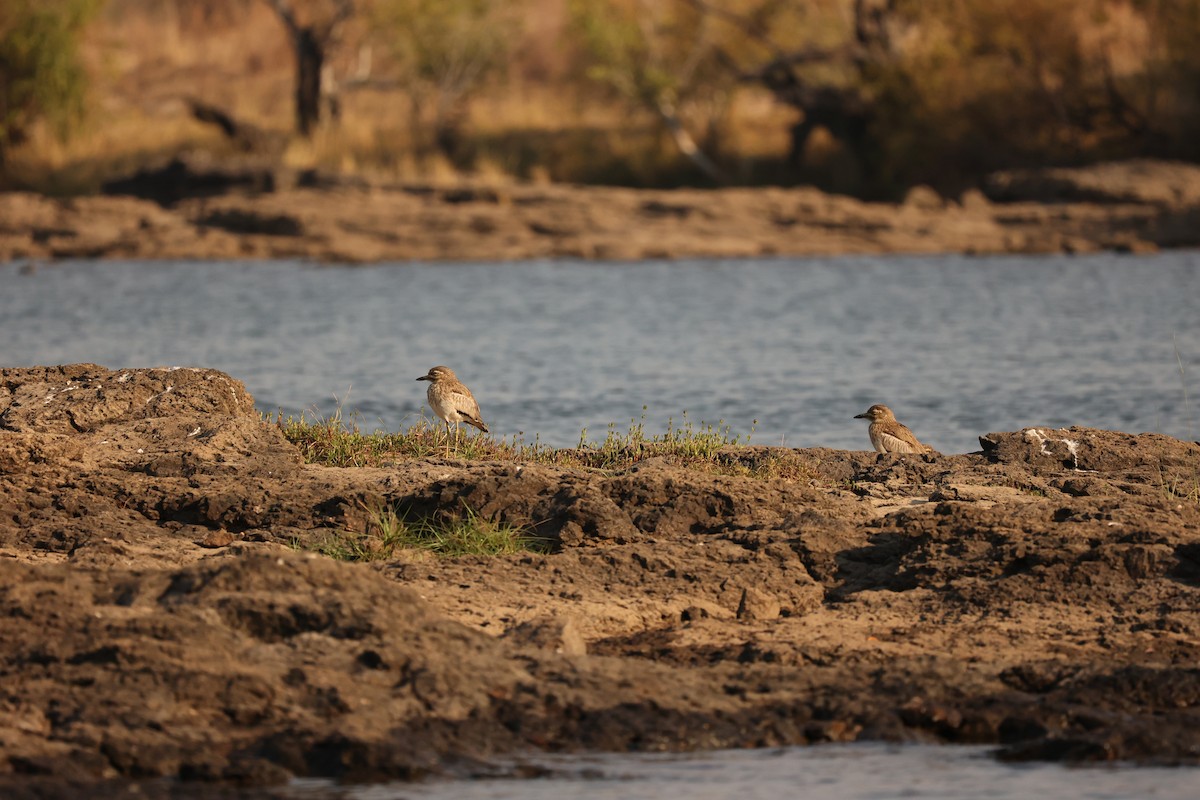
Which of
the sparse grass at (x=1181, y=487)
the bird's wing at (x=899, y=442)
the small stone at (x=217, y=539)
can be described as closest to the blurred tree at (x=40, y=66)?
the bird's wing at (x=899, y=442)

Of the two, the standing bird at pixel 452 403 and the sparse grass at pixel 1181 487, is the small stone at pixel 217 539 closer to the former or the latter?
the standing bird at pixel 452 403

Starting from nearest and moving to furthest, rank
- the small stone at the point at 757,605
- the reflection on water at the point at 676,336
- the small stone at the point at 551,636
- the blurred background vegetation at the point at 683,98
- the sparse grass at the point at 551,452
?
the small stone at the point at 551,636 → the small stone at the point at 757,605 → the sparse grass at the point at 551,452 → the reflection on water at the point at 676,336 → the blurred background vegetation at the point at 683,98

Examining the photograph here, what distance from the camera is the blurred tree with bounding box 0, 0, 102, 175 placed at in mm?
42969

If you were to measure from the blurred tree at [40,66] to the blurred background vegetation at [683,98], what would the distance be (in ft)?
0.17

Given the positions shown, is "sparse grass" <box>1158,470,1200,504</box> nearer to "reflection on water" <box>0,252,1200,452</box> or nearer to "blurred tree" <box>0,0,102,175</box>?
"reflection on water" <box>0,252,1200,452</box>

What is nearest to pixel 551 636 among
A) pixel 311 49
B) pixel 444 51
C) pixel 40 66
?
pixel 40 66

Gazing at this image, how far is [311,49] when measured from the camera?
147 ft

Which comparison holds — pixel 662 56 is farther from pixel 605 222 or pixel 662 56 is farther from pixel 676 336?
pixel 676 336

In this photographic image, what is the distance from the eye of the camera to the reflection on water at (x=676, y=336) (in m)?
17.5

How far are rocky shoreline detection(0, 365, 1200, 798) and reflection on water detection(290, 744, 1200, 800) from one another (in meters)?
0.11

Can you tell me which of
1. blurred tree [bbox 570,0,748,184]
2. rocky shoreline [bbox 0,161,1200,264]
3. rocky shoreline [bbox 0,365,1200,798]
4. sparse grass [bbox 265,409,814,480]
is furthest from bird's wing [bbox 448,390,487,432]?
blurred tree [bbox 570,0,748,184]

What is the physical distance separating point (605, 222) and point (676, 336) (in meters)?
12.0

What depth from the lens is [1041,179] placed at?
37000mm


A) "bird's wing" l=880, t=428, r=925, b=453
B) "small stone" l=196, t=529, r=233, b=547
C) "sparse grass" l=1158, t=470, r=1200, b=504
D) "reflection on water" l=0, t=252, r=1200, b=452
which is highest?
"sparse grass" l=1158, t=470, r=1200, b=504
